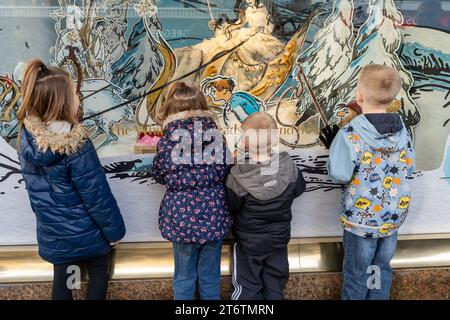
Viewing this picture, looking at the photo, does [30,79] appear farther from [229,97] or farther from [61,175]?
[229,97]

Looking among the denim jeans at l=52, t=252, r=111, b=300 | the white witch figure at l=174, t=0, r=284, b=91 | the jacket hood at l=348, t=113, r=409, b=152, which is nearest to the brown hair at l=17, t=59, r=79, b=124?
the white witch figure at l=174, t=0, r=284, b=91

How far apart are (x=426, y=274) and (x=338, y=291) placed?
537 mm

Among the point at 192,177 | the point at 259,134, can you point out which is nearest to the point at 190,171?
the point at 192,177

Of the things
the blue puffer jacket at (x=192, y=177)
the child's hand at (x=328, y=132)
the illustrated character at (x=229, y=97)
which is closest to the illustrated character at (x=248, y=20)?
the illustrated character at (x=229, y=97)

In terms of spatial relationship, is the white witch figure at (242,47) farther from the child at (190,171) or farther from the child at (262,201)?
the child at (262,201)

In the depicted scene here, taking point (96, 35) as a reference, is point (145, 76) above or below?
below

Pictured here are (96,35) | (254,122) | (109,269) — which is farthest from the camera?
(109,269)

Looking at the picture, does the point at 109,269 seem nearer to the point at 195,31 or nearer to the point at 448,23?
A: the point at 195,31

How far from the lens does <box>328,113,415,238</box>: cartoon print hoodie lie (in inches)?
87.7

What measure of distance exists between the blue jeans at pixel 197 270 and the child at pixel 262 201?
144 millimetres

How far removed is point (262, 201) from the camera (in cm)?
229

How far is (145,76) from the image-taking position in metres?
2.55

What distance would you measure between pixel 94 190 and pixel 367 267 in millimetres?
1431
